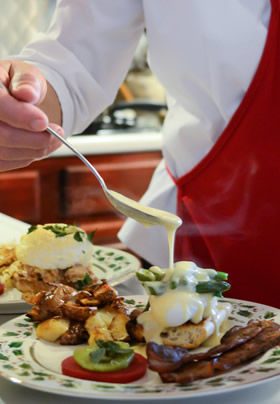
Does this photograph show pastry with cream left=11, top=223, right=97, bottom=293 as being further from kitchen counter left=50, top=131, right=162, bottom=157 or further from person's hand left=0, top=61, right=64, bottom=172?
kitchen counter left=50, top=131, right=162, bottom=157

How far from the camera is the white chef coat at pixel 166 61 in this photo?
1.17 meters

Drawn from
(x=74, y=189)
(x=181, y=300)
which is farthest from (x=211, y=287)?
(x=74, y=189)

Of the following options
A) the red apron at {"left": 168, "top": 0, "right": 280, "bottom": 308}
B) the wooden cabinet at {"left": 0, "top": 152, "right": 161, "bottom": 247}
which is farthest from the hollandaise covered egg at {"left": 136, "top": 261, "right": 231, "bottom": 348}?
the wooden cabinet at {"left": 0, "top": 152, "right": 161, "bottom": 247}

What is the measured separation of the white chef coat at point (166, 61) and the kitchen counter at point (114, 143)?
1.42 meters

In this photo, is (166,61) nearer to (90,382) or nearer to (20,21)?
(90,382)

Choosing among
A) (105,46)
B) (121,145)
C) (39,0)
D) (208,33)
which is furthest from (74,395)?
(39,0)

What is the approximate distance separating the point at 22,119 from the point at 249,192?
43 cm

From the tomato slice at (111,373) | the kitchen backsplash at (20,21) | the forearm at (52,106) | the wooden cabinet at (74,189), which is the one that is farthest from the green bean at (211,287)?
the kitchen backsplash at (20,21)

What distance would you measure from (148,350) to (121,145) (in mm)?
2371

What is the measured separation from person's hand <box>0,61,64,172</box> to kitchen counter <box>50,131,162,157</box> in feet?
5.57

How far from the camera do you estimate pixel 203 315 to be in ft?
2.52

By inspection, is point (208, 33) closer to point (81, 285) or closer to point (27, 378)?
point (81, 285)

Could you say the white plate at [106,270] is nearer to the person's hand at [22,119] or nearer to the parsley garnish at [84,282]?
the parsley garnish at [84,282]

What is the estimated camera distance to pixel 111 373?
689 mm
